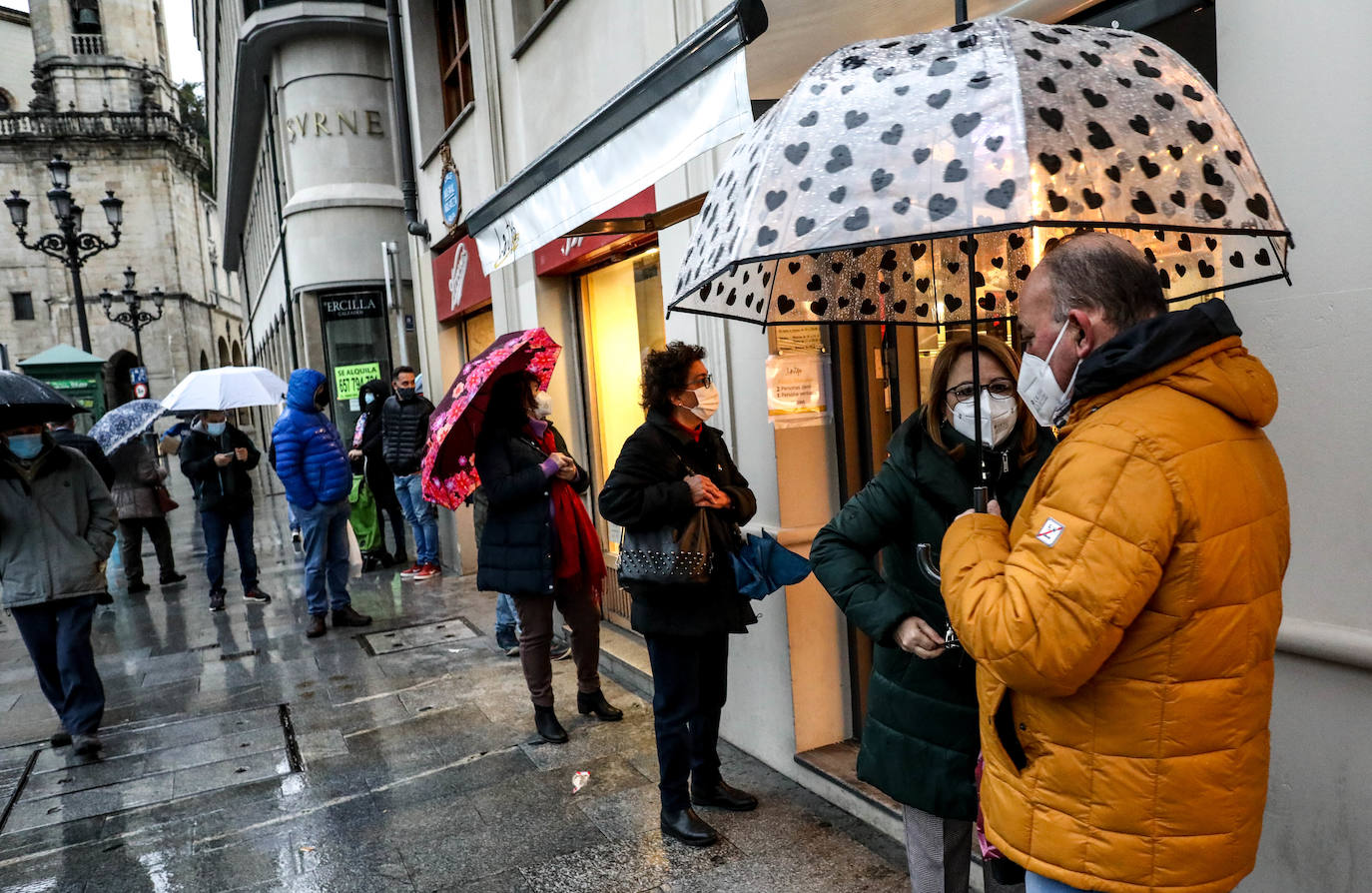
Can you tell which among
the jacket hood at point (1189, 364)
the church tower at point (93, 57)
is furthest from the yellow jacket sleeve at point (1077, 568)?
the church tower at point (93, 57)

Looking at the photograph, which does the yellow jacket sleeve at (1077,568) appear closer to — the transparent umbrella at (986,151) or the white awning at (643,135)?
the transparent umbrella at (986,151)

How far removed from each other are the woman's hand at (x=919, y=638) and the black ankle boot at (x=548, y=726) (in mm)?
3173

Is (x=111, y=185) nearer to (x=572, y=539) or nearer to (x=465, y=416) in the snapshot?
(x=465, y=416)

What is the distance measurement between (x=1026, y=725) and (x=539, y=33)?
6425mm

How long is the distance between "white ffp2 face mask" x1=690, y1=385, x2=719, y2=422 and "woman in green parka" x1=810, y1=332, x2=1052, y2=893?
1394 millimetres

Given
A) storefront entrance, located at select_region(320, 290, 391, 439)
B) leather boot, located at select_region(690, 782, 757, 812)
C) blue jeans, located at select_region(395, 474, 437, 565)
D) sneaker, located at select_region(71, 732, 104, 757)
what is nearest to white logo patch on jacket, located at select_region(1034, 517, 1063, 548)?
leather boot, located at select_region(690, 782, 757, 812)

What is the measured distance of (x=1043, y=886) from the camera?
1810 mm

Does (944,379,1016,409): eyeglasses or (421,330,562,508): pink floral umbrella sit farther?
(421,330,562,508): pink floral umbrella

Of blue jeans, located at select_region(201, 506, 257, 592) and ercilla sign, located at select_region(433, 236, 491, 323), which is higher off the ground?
ercilla sign, located at select_region(433, 236, 491, 323)

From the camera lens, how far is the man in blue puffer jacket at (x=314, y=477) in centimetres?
757

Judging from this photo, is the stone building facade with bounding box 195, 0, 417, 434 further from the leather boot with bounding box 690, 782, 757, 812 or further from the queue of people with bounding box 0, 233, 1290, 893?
the queue of people with bounding box 0, 233, 1290, 893

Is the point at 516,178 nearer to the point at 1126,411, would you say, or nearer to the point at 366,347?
the point at 1126,411

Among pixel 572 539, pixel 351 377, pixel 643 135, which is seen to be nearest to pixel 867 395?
pixel 643 135

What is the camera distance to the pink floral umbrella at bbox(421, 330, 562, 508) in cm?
459
